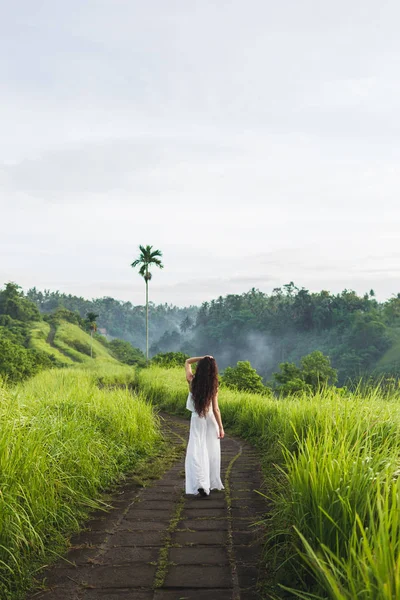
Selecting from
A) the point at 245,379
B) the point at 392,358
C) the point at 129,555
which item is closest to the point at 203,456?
the point at 129,555

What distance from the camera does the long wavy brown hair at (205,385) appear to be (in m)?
6.71

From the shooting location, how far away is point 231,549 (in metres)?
4.33

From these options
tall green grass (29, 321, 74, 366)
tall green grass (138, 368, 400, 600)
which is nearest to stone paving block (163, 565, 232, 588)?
tall green grass (138, 368, 400, 600)

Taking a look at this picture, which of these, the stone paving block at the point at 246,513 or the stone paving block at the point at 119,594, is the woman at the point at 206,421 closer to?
the stone paving block at the point at 246,513

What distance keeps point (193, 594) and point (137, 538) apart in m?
1.19

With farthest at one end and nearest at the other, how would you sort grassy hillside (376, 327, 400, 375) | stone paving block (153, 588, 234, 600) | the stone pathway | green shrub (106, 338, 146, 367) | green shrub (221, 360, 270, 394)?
green shrub (106, 338, 146, 367), grassy hillside (376, 327, 400, 375), green shrub (221, 360, 270, 394), the stone pathway, stone paving block (153, 588, 234, 600)

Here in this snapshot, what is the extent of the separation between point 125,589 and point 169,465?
431 centimetres

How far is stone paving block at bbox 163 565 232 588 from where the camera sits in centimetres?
368

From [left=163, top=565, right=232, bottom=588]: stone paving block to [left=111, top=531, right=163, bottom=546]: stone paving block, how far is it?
1.97 ft

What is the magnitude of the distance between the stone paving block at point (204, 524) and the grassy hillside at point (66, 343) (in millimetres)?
46328

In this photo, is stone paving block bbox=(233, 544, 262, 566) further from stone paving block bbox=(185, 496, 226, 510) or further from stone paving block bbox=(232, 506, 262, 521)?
stone paving block bbox=(185, 496, 226, 510)

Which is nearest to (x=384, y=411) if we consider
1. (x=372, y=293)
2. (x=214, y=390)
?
(x=214, y=390)

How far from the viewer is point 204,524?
502 cm

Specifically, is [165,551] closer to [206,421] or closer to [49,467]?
[49,467]
